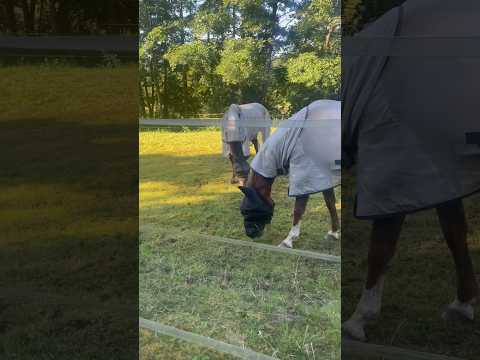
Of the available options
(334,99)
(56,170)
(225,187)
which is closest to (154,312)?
(225,187)

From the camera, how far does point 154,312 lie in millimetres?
3336

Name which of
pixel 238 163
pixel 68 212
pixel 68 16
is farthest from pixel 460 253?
pixel 68 16

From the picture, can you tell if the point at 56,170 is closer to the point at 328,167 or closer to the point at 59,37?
the point at 59,37

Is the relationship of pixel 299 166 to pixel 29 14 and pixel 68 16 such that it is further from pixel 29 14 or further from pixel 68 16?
pixel 29 14

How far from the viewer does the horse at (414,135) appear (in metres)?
2.62

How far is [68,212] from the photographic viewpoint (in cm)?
367

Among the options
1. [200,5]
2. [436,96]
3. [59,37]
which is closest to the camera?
[436,96]

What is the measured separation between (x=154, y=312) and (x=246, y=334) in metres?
0.45

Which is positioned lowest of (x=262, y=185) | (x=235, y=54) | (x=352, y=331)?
(x=352, y=331)

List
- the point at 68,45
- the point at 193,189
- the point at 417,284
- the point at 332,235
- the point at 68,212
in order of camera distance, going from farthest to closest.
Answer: the point at 68,212 < the point at 68,45 < the point at 193,189 < the point at 332,235 < the point at 417,284

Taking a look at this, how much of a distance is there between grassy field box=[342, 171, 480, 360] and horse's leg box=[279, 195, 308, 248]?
0.72 feet

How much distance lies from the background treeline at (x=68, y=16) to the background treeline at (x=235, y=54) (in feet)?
0.84

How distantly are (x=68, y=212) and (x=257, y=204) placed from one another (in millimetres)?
1066

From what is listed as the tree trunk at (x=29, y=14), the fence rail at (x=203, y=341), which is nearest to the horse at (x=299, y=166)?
the fence rail at (x=203, y=341)
